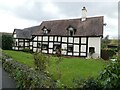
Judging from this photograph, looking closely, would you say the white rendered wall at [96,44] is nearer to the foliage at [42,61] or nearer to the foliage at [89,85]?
the foliage at [42,61]

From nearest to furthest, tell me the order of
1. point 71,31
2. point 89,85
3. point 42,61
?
point 89,85 → point 42,61 → point 71,31

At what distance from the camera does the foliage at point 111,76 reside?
22.0 feet

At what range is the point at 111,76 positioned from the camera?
6.77 meters

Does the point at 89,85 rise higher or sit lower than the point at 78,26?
lower

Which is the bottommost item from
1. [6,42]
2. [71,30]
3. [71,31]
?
[6,42]

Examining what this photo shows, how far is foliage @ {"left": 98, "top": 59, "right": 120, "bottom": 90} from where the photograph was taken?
6.70 meters

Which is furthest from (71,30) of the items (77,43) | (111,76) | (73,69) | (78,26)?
(111,76)

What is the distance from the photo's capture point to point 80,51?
35562 mm

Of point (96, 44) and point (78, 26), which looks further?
point (78, 26)

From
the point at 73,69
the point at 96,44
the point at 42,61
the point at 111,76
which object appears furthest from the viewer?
the point at 96,44

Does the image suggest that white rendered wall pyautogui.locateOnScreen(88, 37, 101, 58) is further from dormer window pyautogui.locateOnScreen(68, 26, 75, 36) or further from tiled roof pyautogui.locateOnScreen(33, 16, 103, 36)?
dormer window pyautogui.locateOnScreen(68, 26, 75, 36)

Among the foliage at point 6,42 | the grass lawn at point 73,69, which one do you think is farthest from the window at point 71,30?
the grass lawn at point 73,69

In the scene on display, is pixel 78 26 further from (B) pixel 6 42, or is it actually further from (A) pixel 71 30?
(B) pixel 6 42

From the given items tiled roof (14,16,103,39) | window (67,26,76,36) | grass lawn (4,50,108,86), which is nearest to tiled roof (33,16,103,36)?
tiled roof (14,16,103,39)
